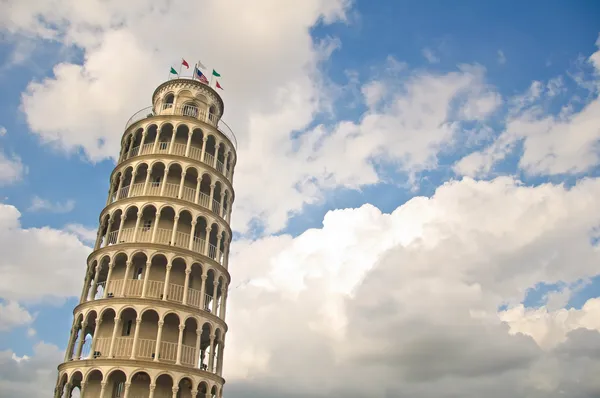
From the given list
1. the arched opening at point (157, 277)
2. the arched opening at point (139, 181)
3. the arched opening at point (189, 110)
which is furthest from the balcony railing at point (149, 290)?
the arched opening at point (189, 110)

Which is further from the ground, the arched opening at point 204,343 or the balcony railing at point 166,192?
the balcony railing at point 166,192

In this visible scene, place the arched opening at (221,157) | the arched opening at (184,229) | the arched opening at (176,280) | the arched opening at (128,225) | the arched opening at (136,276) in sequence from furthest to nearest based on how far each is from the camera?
the arched opening at (221,157) < the arched opening at (184,229) < the arched opening at (128,225) < the arched opening at (176,280) < the arched opening at (136,276)

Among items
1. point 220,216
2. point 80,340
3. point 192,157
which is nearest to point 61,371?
point 80,340

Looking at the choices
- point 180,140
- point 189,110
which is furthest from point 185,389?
point 189,110

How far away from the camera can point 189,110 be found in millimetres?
51875

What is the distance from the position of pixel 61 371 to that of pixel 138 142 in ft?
72.1

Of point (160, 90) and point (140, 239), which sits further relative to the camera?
point (160, 90)

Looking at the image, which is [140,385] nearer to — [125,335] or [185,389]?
[185,389]

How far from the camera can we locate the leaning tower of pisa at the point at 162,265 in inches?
1510

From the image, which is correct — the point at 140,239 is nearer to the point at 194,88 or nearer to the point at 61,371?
the point at 61,371

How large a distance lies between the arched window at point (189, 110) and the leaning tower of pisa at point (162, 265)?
10 cm

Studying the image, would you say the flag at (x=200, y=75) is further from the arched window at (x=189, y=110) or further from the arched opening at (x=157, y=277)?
the arched opening at (x=157, y=277)

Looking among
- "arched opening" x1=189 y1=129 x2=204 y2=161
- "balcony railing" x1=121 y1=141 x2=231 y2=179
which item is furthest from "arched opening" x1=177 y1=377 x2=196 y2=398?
"arched opening" x1=189 y1=129 x2=204 y2=161

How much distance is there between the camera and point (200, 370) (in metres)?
39.7
